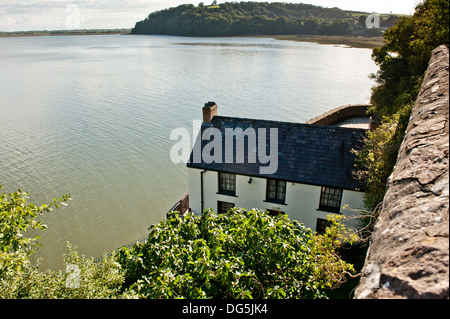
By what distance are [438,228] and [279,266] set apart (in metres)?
6.84

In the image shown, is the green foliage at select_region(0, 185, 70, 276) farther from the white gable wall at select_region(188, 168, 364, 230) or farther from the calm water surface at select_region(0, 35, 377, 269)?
the calm water surface at select_region(0, 35, 377, 269)

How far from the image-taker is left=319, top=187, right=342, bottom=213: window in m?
15.6

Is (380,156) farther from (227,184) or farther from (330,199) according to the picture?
(227,184)

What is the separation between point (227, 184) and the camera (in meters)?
17.3

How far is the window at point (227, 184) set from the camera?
56.0 ft

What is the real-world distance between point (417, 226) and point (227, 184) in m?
14.9

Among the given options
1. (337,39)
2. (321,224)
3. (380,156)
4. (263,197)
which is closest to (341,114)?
(321,224)

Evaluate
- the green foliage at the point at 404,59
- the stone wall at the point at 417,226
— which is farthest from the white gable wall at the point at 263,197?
the stone wall at the point at 417,226

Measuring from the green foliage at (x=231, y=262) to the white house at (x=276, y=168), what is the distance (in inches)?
227

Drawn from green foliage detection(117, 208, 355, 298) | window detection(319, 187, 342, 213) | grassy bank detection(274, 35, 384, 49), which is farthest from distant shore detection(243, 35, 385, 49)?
green foliage detection(117, 208, 355, 298)

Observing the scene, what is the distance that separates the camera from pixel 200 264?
799cm
